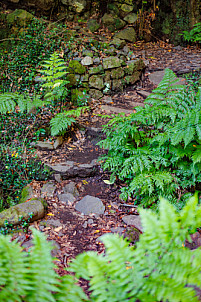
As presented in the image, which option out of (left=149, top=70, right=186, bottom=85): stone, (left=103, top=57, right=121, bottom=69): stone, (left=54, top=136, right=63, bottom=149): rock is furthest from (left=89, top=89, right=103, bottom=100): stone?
(left=54, top=136, right=63, bottom=149): rock

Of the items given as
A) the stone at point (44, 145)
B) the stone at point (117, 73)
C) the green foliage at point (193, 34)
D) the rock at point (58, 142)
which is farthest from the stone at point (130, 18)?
the stone at point (44, 145)

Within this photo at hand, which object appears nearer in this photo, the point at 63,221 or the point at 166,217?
the point at 166,217

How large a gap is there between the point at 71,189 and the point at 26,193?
0.67m

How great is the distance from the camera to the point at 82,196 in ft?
11.9

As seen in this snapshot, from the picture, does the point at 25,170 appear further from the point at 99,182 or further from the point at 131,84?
the point at 131,84

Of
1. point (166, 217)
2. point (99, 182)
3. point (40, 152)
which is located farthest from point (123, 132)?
point (166, 217)

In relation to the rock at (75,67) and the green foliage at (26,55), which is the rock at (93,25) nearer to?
the green foliage at (26,55)

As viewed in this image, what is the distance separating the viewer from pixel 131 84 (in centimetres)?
607

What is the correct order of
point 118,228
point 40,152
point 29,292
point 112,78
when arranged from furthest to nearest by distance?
point 112,78 → point 40,152 → point 118,228 → point 29,292

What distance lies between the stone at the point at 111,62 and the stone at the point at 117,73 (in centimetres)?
9

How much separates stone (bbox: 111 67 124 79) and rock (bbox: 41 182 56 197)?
3242 millimetres

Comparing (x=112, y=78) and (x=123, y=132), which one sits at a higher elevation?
(x=112, y=78)

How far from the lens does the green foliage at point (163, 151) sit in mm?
2975

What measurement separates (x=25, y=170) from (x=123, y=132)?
1728mm
